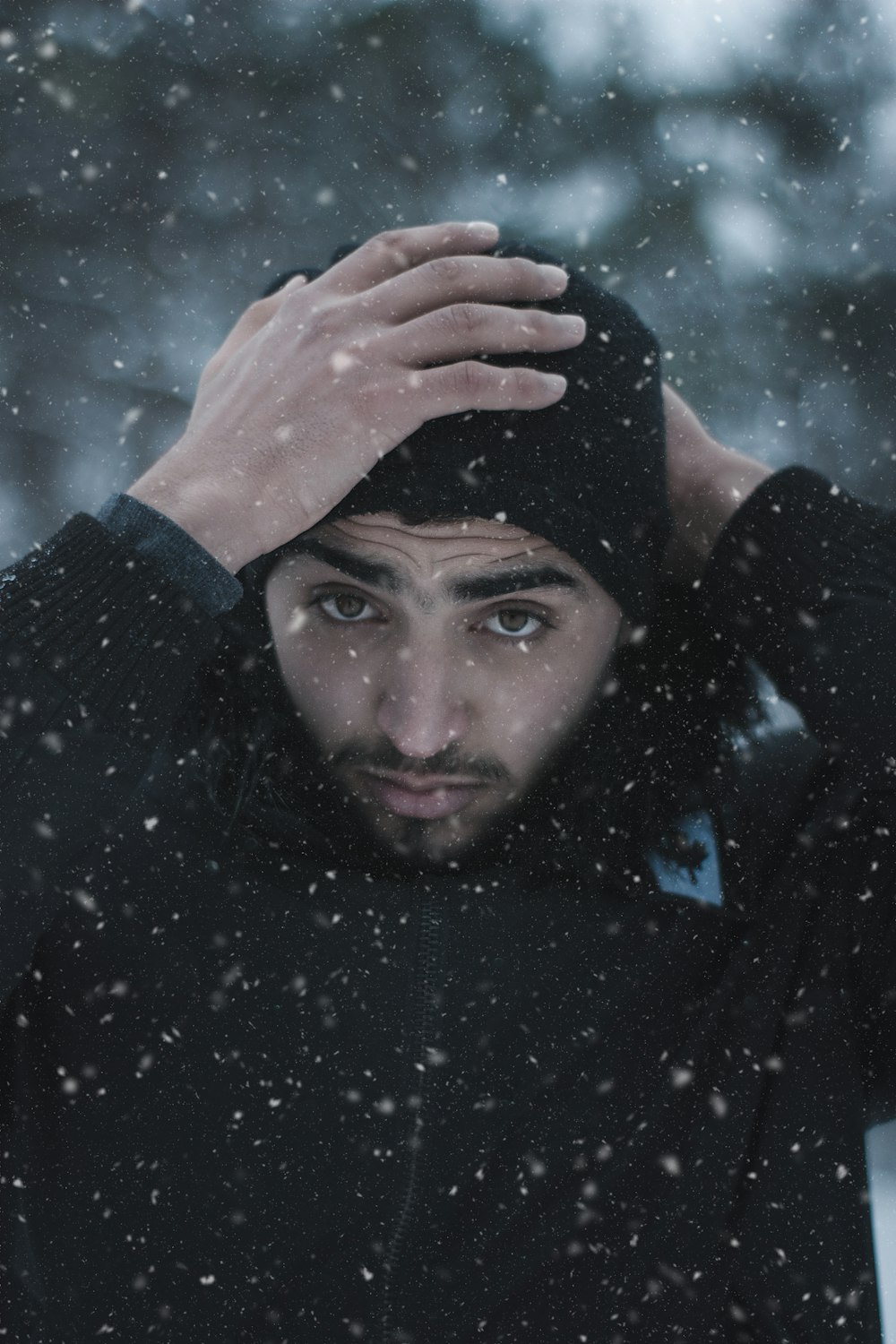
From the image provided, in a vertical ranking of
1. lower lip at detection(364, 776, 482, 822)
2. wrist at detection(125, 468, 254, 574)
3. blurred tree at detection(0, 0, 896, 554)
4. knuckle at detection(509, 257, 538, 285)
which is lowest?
lower lip at detection(364, 776, 482, 822)

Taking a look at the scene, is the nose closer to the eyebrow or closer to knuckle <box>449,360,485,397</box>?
the eyebrow

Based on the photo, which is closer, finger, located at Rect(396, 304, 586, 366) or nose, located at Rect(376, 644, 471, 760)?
finger, located at Rect(396, 304, 586, 366)

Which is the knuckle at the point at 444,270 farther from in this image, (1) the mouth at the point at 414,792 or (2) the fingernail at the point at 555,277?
(1) the mouth at the point at 414,792

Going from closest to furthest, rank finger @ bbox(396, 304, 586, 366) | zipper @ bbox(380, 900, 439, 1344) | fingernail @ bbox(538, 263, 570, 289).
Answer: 1. finger @ bbox(396, 304, 586, 366)
2. fingernail @ bbox(538, 263, 570, 289)
3. zipper @ bbox(380, 900, 439, 1344)

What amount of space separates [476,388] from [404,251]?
0.29 m

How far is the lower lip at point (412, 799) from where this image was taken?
209 centimetres

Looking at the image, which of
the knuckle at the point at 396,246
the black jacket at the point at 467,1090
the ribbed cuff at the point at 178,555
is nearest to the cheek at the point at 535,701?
the black jacket at the point at 467,1090

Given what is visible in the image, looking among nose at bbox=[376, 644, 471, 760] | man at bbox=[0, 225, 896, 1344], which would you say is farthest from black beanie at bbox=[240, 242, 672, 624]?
nose at bbox=[376, 644, 471, 760]

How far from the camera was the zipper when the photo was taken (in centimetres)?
200

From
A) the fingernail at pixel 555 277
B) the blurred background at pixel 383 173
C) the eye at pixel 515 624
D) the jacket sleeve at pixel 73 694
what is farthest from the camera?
the blurred background at pixel 383 173

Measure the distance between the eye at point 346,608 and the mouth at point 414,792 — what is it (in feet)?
0.88

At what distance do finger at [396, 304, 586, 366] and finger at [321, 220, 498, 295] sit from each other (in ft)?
0.44

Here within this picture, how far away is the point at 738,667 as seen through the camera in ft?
7.91

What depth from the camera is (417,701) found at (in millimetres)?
2014
